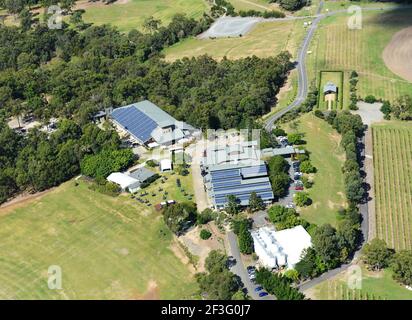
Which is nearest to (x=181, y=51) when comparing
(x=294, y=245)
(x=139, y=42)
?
(x=139, y=42)

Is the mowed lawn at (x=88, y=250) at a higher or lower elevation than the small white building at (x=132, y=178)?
lower

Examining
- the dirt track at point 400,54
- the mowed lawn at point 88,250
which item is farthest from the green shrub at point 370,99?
the mowed lawn at point 88,250

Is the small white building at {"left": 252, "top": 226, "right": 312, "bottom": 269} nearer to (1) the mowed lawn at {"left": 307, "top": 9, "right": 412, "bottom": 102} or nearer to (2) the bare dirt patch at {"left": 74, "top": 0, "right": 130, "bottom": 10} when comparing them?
(1) the mowed lawn at {"left": 307, "top": 9, "right": 412, "bottom": 102}

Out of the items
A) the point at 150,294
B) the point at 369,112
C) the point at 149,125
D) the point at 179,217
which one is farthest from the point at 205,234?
the point at 369,112

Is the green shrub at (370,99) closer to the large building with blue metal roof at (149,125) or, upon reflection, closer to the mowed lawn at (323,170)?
the mowed lawn at (323,170)

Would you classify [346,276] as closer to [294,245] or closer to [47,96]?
[294,245]

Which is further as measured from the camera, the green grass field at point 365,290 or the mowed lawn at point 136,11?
the mowed lawn at point 136,11
